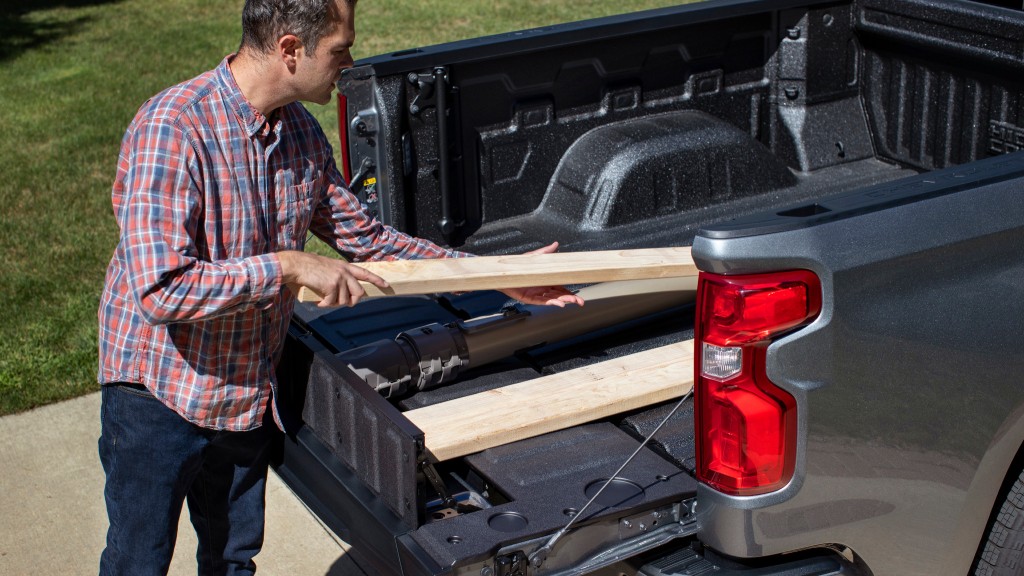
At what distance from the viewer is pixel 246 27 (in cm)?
268

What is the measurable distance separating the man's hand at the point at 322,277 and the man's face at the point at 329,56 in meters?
0.39

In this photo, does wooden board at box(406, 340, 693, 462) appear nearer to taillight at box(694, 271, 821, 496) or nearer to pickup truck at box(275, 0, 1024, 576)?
pickup truck at box(275, 0, 1024, 576)

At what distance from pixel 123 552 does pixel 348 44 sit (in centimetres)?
137

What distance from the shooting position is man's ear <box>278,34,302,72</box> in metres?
2.63

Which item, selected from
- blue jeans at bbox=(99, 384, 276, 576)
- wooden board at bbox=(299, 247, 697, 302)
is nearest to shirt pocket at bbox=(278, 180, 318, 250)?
wooden board at bbox=(299, 247, 697, 302)

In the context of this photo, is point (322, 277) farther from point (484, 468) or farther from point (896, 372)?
point (896, 372)

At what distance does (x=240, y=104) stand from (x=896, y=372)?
1.54 meters

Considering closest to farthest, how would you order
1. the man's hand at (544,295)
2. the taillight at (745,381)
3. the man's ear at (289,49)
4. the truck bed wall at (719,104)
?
the taillight at (745,381)
the man's ear at (289,49)
the man's hand at (544,295)
the truck bed wall at (719,104)

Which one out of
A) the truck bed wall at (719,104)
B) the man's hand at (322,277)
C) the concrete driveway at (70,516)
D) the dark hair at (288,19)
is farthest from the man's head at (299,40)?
the concrete driveway at (70,516)

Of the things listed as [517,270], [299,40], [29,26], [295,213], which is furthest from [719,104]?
[29,26]

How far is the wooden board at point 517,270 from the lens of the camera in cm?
290

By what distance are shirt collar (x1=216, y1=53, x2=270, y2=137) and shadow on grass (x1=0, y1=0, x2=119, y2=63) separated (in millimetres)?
9099

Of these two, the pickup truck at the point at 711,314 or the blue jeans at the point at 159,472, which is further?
the blue jeans at the point at 159,472

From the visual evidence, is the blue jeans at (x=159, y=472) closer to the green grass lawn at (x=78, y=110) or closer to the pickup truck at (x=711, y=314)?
the pickup truck at (x=711, y=314)
